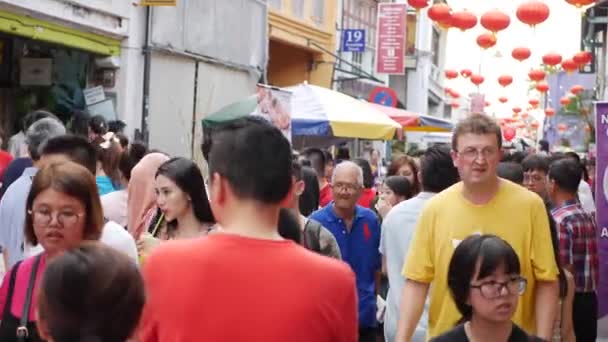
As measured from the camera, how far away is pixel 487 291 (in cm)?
457

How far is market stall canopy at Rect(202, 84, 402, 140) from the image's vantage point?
15.1 meters

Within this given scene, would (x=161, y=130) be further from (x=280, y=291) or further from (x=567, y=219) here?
(x=280, y=291)

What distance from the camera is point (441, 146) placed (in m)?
6.75

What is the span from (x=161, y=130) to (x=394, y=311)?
45.8 feet

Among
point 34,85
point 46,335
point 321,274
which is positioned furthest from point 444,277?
point 34,85

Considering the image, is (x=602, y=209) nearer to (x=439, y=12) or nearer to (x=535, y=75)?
(x=439, y=12)

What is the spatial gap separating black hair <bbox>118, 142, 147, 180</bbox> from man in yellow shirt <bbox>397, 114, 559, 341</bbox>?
3212 millimetres

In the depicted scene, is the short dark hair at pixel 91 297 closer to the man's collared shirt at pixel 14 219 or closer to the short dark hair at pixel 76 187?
the short dark hair at pixel 76 187

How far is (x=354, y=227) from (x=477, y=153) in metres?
2.38

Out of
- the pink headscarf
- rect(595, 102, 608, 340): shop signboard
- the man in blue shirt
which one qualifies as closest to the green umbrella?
rect(595, 102, 608, 340): shop signboard

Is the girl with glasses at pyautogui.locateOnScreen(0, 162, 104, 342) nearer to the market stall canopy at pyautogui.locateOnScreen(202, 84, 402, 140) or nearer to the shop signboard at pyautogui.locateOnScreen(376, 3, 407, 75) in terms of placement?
the market stall canopy at pyautogui.locateOnScreen(202, 84, 402, 140)

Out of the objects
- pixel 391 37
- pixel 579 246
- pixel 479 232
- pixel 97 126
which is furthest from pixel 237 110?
pixel 391 37

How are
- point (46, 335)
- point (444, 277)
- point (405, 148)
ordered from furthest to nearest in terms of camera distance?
point (405, 148), point (444, 277), point (46, 335)

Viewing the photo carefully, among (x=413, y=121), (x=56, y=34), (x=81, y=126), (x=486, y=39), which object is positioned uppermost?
(x=486, y=39)
